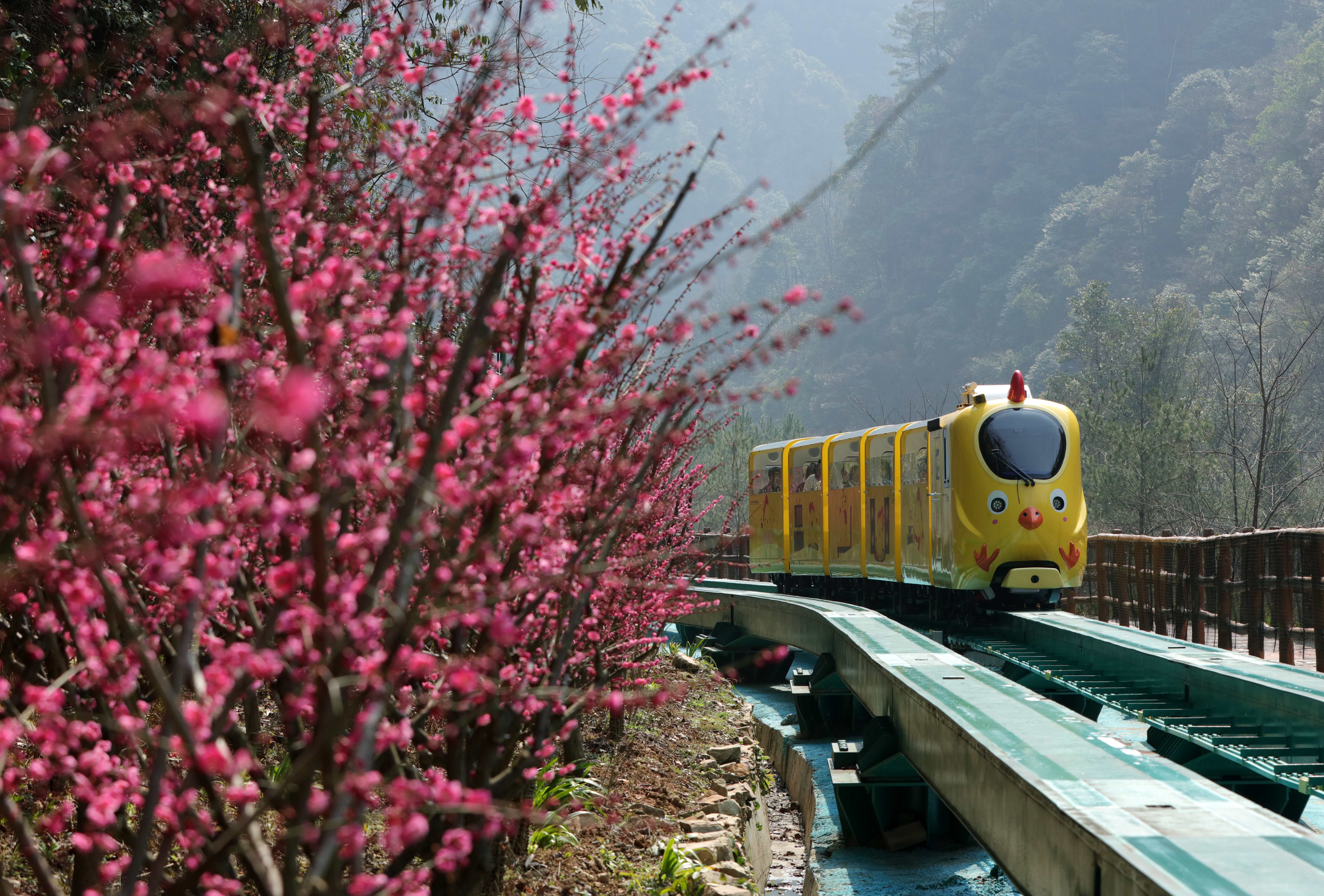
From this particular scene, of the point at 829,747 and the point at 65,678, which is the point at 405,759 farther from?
the point at 829,747

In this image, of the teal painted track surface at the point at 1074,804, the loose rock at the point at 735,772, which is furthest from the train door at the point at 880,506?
the teal painted track surface at the point at 1074,804

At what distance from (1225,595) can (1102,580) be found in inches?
158

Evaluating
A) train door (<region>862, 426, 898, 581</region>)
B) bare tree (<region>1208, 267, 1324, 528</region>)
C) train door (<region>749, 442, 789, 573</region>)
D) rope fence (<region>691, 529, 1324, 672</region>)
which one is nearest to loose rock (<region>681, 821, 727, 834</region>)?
rope fence (<region>691, 529, 1324, 672</region>)

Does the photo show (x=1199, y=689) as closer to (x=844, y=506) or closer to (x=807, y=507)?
(x=844, y=506)

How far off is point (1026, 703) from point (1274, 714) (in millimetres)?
2367

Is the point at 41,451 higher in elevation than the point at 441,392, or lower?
lower

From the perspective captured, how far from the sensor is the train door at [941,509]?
1428 cm

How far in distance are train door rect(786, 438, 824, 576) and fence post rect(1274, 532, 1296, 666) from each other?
28.4ft

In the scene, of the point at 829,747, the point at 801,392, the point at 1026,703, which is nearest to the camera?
the point at 1026,703

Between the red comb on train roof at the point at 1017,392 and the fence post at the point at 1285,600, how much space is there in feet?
10.5

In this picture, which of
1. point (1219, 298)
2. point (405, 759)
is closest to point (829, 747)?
point (405, 759)

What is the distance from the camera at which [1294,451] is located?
29.3 meters

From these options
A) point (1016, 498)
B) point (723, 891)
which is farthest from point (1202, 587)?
point (723, 891)

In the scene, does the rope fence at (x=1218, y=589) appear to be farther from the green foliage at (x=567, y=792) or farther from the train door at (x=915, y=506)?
the train door at (x=915, y=506)
